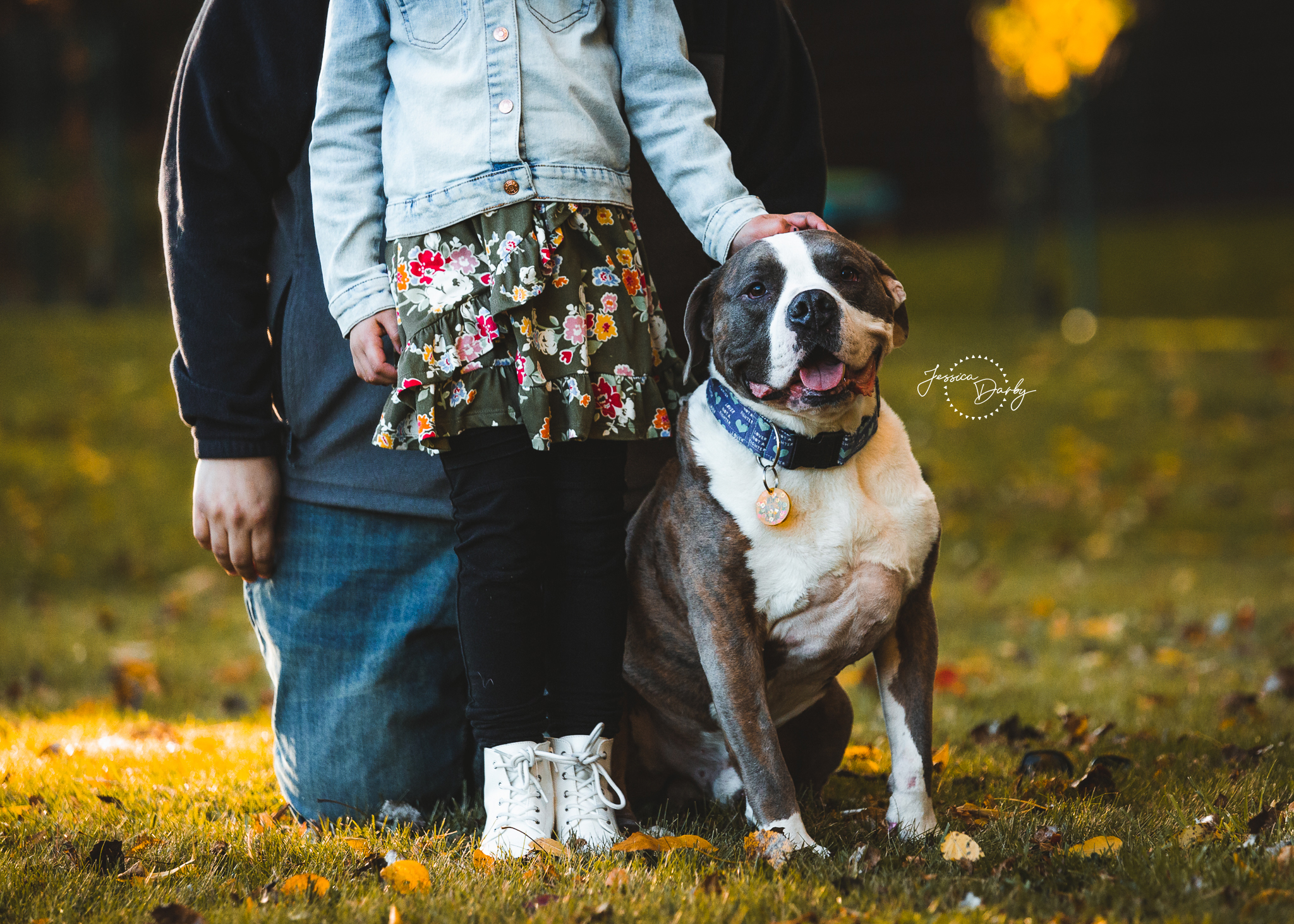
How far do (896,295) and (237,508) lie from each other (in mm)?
1616

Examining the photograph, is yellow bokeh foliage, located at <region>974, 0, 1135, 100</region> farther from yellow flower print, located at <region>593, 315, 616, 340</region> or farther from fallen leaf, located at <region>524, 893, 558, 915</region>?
fallen leaf, located at <region>524, 893, 558, 915</region>

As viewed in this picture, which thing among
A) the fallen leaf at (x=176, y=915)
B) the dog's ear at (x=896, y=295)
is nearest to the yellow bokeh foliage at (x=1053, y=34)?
the dog's ear at (x=896, y=295)

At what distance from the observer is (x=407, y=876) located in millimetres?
2180

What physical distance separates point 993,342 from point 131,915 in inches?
339

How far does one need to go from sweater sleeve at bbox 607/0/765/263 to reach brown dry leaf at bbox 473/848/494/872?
1.34m

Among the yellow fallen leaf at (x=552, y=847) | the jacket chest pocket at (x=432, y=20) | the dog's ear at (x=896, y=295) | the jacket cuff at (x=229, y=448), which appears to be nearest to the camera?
the yellow fallen leaf at (x=552, y=847)

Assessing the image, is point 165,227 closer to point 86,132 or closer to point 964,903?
point 964,903

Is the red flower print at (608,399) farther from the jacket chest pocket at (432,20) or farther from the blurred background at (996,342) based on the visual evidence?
the blurred background at (996,342)

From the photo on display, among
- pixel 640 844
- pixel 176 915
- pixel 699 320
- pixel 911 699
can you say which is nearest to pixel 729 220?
pixel 699 320

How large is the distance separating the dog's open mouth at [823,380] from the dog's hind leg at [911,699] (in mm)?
406

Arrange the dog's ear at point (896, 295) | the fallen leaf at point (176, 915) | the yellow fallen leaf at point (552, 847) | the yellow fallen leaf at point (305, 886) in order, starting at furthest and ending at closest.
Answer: the dog's ear at point (896, 295)
the yellow fallen leaf at point (552, 847)
the yellow fallen leaf at point (305, 886)
the fallen leaf at point (176, 915)

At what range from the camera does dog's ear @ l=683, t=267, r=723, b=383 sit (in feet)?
8.45

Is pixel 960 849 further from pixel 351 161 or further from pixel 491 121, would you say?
pixel 351 161

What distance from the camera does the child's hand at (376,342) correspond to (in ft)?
8.02
